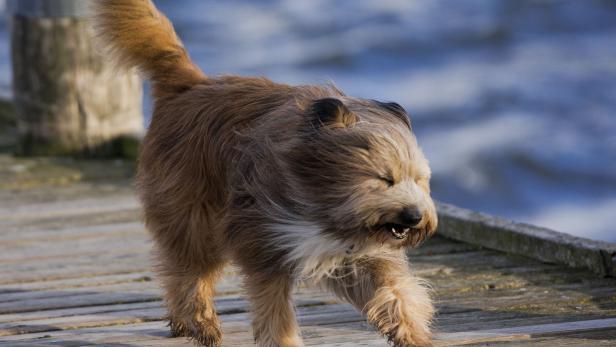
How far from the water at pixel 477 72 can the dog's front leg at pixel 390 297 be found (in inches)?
275

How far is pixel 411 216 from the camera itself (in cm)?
344

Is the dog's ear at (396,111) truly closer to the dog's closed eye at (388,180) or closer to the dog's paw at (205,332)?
the dog's closed eye at (388,180)

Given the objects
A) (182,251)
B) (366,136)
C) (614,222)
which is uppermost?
(366,136)

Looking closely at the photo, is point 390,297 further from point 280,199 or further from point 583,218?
point 583,218

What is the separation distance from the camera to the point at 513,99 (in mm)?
15031

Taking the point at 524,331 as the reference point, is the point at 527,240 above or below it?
above

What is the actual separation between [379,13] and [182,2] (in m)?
3.61

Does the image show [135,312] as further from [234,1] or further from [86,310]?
[234,1]

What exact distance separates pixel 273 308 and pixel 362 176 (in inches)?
22.1

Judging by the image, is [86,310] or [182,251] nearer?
[182,251]

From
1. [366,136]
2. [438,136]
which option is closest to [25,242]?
[366,136]

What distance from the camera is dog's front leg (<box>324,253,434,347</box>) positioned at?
3711 mm

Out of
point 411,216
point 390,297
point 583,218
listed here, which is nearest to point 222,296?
point 390,297

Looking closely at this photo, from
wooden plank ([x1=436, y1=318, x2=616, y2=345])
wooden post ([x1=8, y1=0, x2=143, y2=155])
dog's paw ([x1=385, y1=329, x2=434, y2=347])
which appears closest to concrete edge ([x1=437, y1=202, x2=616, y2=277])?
wooden plank ([x1=436, y1=318, x2=616, y2=345])
